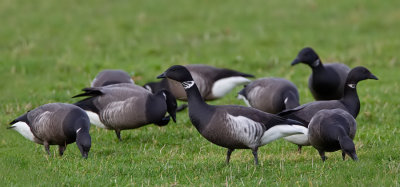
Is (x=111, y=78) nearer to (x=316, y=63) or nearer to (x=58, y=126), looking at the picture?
(x=58, y=126)

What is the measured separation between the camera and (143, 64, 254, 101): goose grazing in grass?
1395 centimetres

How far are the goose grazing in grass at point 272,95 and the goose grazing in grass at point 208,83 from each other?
868 millimetres

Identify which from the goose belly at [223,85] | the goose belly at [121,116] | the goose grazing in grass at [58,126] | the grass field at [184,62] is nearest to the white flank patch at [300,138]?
the grass field at [184,62]

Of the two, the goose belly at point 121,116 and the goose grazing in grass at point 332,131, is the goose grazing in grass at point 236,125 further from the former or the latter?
the goose belly at point 121,116

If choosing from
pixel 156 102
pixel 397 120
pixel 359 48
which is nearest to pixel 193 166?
pixel 156 102

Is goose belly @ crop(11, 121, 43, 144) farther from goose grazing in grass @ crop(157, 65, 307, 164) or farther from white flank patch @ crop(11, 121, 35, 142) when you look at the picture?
goose grazing in grass @ crop(157, 65, 307, 164)

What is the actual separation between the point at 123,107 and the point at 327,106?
3.86 m

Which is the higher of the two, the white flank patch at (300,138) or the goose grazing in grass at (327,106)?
the goose grazing in grass at (327,106)

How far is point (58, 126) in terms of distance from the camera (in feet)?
32.1

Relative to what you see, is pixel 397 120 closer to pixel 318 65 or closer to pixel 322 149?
pixel 318 65

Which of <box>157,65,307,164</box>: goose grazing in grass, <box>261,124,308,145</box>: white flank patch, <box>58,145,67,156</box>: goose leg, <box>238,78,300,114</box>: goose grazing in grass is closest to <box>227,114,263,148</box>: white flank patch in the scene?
<box>157,65,307,164</box>: goose grazing in grass

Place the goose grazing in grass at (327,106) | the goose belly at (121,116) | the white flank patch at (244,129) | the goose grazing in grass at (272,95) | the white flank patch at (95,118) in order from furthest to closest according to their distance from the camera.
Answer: the goose grazing in grass at (272,95) → the white flank patch at (95,118) → the goose belly at (121,116) → the goose grazing in grass at (327,106) → the white flank patch at (244,129)

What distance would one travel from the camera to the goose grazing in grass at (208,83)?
1395 centimetres

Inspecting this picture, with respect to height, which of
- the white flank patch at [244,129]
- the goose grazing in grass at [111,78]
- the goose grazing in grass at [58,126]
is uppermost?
the white flank patch at [244,129]
